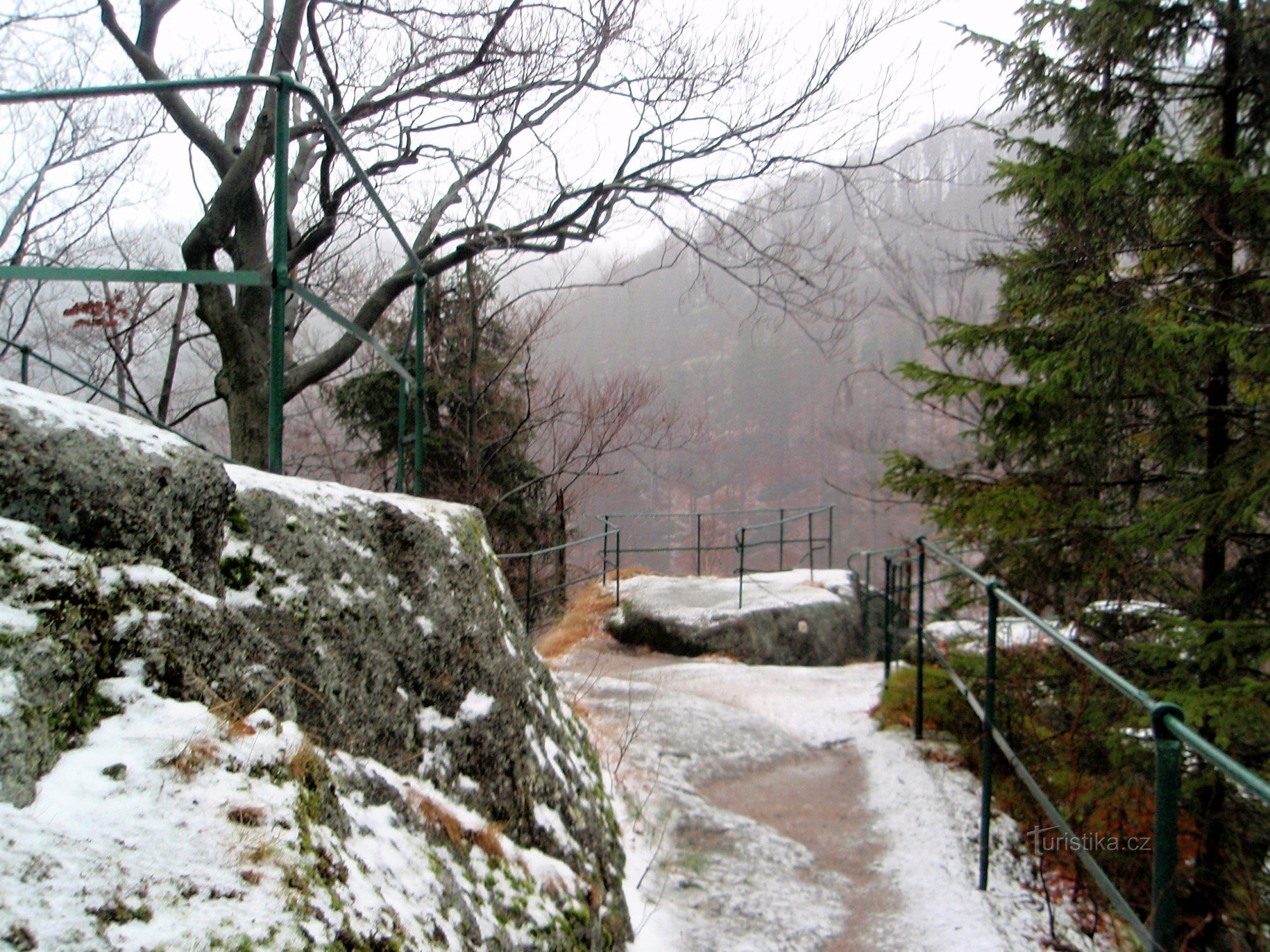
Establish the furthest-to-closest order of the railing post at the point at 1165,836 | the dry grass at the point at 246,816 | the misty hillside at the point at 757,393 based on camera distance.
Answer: the misty hillside at the point at 757,393, the railing post at the point at 1165,836, the dry grass at the point at 246,816

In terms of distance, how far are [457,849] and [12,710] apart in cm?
100

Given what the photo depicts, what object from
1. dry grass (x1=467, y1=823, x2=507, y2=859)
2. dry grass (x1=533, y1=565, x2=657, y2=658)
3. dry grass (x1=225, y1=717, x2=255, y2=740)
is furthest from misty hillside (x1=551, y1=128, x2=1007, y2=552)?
dry grass (x1=225, y1=717, x2=255, y2=740)

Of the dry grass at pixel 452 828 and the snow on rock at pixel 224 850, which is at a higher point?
the snow on rock at pixel 224 850

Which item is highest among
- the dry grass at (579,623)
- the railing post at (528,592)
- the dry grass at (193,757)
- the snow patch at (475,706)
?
the dry grass at (193,757)

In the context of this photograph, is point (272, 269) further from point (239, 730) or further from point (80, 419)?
point (239, 730)

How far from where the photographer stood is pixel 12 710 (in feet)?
3.88

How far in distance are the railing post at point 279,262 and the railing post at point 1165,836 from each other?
217 cm

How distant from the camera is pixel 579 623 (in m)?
10.8

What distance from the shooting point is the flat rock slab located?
32.1 feet

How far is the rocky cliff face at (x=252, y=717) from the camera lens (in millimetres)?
1148

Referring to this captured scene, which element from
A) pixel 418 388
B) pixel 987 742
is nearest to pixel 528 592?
pixel 418 388

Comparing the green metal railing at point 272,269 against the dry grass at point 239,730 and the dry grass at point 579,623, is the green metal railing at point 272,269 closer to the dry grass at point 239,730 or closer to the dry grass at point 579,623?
the dry grass at point 239,730

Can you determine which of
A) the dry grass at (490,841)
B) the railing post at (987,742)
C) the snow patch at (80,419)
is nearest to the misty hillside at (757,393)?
the railing post at (987,742)

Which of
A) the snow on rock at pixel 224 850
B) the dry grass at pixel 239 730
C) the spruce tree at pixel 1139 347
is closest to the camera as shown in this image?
the snow on rock at pixel 224 850
